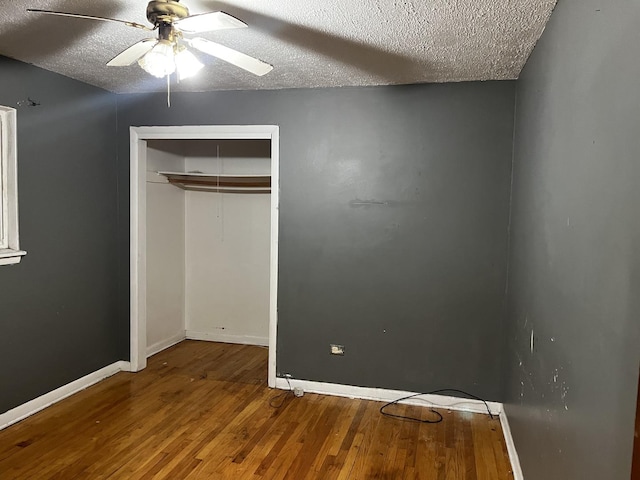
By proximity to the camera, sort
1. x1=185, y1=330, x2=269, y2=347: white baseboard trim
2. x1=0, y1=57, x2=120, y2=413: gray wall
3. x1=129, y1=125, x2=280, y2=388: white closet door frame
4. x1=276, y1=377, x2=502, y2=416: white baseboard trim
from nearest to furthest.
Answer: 1. x1=0, y1=57, x2=120, y2=413: gray wall
2. x1=276, y1=377, x2=502, y2=416: white baseboard trim
3. x1=129, y1=125, x2=280, y2=388: white closet door frame
4. x1=185, y1=330, x2=269, y2=347: white baseboard trim

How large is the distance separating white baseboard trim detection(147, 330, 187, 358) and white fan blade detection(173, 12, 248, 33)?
10.8 ft

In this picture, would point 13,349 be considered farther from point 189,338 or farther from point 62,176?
point 189,338

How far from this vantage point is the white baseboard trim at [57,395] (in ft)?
10.1

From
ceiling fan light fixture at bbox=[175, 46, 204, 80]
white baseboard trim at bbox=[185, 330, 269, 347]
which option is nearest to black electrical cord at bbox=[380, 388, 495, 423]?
white baseboard trim at bbox=[185, 330, 269, 347]

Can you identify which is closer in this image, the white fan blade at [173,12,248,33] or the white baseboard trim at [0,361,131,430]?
the white fan blade at [173,12,248,33]

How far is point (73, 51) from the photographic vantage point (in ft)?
9.39

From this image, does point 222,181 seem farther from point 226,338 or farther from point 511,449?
point 511,449

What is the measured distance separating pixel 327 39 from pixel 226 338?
3.42 m

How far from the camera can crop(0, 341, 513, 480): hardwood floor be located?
262 cm

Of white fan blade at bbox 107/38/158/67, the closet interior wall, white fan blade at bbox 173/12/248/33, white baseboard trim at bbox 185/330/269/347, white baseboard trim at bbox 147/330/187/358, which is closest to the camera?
white fan blade at bbox 173/12/248/33

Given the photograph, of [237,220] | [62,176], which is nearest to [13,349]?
[62,176]

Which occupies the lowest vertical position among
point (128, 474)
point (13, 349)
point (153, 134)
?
point (128, 474)

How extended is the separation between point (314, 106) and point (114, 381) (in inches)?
106

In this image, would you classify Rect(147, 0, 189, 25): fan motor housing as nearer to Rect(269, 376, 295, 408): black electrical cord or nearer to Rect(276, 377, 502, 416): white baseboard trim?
Rect(269, 376, 295, 408): black electrical cord
